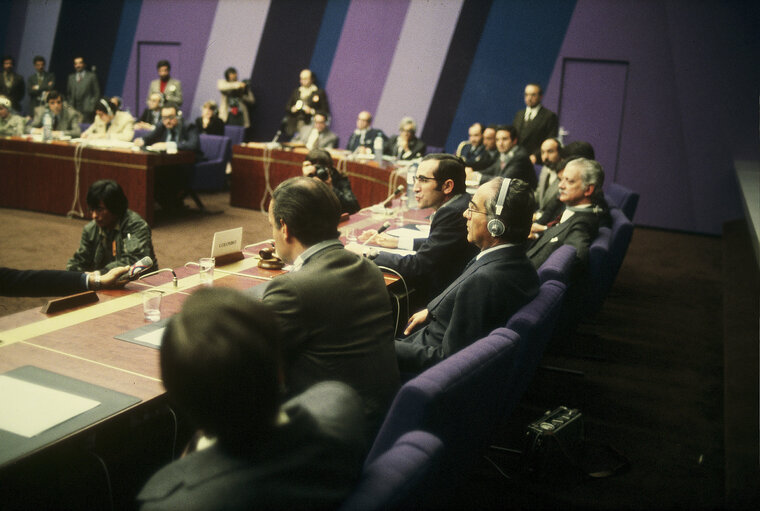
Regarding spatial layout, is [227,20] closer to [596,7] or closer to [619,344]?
[596,7]

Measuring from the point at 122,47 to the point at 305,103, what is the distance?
13.1ft

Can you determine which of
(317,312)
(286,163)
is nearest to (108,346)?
(317,312)

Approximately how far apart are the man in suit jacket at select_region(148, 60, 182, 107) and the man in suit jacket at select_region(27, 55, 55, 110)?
215cm

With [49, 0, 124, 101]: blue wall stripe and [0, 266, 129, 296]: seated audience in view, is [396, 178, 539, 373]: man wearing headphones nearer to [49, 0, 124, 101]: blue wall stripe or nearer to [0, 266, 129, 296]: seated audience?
[0, 266, 129, 296]: seated audience

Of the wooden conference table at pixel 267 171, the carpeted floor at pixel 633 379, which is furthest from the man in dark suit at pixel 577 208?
the wooden conference table at pixel 267 171

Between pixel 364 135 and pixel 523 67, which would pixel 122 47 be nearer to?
pixel 364 135

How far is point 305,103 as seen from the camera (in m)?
9.71

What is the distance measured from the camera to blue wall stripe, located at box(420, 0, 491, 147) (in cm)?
902

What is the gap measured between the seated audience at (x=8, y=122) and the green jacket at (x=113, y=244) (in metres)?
5.40

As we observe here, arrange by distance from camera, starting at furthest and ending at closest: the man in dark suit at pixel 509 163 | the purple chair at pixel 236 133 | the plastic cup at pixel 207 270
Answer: the purple chair at pixel 236 133 < the man in dark suit at pixel 509 163 < the plastic cup at pixel 207 270

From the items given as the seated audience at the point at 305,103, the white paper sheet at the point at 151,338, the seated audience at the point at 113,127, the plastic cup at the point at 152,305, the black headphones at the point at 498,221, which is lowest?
the white paper sheet at the point at 151,338

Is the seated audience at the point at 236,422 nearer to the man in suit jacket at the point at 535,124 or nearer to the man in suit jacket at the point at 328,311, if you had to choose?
the man in suit jacket at the point at 328,311

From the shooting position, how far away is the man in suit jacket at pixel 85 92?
36.2 feet

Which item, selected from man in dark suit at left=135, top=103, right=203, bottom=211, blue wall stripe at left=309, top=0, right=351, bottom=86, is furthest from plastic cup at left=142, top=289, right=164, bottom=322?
blue wall stripe at left=309, top=0, right=351, bottom=86
